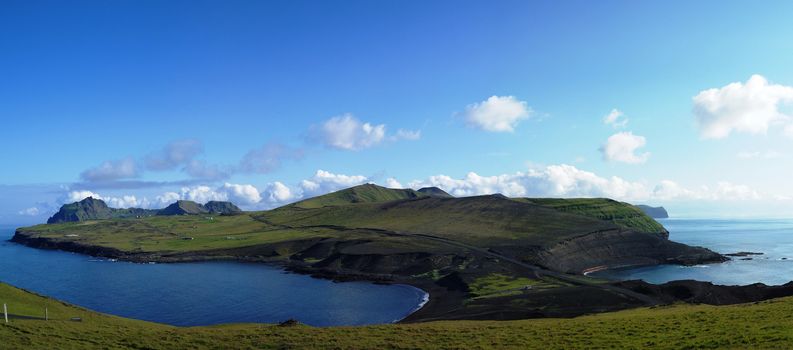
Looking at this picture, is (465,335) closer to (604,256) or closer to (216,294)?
(216,294)

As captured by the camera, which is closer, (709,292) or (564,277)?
(709,292)

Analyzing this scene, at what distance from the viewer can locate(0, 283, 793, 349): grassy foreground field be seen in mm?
37875

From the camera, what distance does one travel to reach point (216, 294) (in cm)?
12775

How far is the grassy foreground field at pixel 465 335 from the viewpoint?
124ft

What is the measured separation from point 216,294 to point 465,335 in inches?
3855

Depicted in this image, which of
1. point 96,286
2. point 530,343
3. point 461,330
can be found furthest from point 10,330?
point 96,286

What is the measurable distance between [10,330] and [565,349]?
46.0 m

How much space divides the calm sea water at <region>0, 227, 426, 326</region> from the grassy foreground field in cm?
4670

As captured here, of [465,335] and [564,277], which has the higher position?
[465,335]

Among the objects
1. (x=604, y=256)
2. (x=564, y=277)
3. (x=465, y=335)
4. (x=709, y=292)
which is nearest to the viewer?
(x=465, y=335)

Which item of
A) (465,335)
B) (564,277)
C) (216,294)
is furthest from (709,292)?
(216,294)

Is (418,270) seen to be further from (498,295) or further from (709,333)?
(709,333)

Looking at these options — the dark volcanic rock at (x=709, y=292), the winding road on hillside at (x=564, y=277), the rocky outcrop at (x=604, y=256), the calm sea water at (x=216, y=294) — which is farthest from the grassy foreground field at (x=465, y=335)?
the rocky outcrop at (x=604, y=256)

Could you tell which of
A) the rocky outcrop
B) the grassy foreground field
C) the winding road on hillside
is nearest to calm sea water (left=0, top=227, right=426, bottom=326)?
the winding road on hillside
